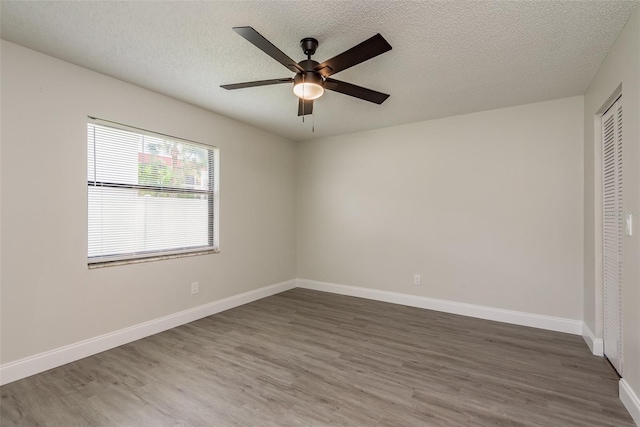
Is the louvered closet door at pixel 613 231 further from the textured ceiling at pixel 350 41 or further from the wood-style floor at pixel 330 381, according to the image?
the textured ceiling at pixel 350 41

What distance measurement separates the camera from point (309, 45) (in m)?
2.09

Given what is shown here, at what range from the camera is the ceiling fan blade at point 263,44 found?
161 cm

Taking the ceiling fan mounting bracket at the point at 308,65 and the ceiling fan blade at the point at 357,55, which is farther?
the ceiling fan mounting bracket at the point at 308,65

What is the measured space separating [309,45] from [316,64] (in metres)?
0.20

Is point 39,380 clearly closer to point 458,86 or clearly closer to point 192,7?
point 192,7

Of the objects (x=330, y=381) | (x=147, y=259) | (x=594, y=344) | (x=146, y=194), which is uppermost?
(x=146, y=194)

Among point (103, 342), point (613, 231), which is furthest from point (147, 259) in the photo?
point (613, 231)

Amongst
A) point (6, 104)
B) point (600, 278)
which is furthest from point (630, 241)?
point (6, 104)

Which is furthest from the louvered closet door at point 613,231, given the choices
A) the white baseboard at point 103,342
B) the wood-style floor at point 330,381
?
the white baseboard at point 103,342

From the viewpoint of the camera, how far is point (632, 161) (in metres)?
1.85

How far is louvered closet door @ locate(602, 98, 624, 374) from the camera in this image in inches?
87.9

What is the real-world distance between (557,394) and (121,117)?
4.21m

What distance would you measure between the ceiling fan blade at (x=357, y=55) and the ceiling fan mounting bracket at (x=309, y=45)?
0.21m

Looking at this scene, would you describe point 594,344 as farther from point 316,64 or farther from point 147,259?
point 147,259
